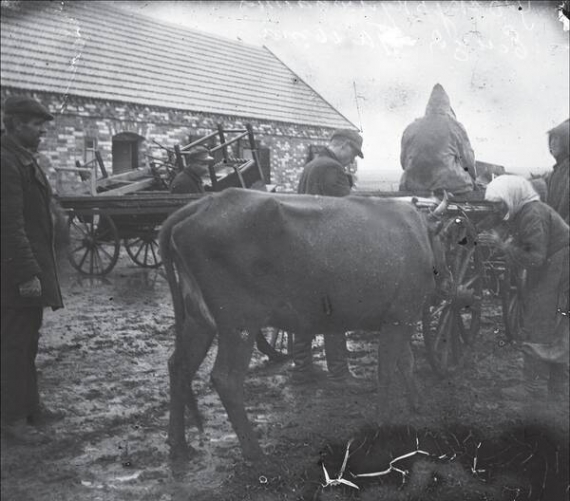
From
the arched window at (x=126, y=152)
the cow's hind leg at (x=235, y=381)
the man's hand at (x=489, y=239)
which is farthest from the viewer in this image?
the arched window at (x=126, y=152)

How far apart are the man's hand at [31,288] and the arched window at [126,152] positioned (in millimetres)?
11761

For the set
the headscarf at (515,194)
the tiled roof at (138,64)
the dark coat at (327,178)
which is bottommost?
the headscarf at (515,194)

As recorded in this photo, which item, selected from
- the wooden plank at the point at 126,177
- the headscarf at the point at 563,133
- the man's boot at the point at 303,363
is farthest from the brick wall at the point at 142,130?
the man's boot at the point at 303,363

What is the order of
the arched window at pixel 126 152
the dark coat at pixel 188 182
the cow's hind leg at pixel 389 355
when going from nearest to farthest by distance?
the cow's hind leg at pixel 389 355
the dark coat at pixel 188 182
the arched window at pixel 126 152

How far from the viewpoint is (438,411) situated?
4219mm

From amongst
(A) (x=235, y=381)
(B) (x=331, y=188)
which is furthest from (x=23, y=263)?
(B) (x=331, y=188)

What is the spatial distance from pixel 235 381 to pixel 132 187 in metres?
7.20

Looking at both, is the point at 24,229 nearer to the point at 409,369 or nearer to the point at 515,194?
the point at 409,369

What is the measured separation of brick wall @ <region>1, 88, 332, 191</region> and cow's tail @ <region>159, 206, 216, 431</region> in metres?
10.3

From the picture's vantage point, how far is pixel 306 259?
3.60 m

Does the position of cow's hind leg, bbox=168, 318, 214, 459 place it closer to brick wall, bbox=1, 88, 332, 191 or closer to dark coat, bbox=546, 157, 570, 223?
dark coat, bbox=546, 157, 570, 223

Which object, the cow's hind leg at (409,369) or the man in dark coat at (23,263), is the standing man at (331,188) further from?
the man in dark coat at (23,263)

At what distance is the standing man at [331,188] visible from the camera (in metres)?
4.89

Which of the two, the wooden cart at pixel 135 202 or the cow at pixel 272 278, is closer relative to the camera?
the cow at pixel 272 278
